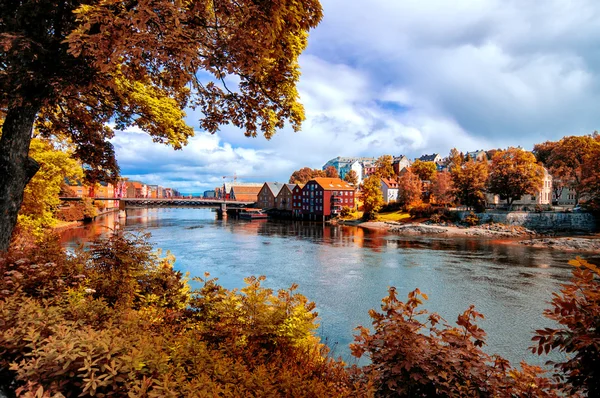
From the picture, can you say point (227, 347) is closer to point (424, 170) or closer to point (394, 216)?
point (394, 216)

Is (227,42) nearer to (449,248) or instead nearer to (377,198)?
(449,248)

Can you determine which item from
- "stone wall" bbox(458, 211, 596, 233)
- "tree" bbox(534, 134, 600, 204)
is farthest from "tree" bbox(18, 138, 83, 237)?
"tree" bbox(534, 134, 600, 204)

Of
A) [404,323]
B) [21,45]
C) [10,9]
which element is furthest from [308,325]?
[10,9]

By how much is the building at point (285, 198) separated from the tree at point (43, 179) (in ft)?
241

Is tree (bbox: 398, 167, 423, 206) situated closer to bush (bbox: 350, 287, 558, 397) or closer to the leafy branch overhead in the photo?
the leafy branch overhead

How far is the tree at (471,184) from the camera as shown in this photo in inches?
2461

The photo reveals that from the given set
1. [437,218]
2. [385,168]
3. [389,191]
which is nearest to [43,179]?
[437,218]

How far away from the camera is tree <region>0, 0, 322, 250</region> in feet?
12.8

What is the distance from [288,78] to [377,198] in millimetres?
67576

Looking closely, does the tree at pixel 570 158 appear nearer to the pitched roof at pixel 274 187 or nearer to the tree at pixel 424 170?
the tree at pixel 424 170

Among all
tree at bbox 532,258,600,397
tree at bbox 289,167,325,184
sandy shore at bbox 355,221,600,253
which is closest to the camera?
tree at bbox 532,258,600,397

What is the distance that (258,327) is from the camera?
17.7 feet

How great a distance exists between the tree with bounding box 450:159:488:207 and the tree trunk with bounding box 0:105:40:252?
68678 millimetres

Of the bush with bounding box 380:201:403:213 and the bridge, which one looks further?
the bridge
